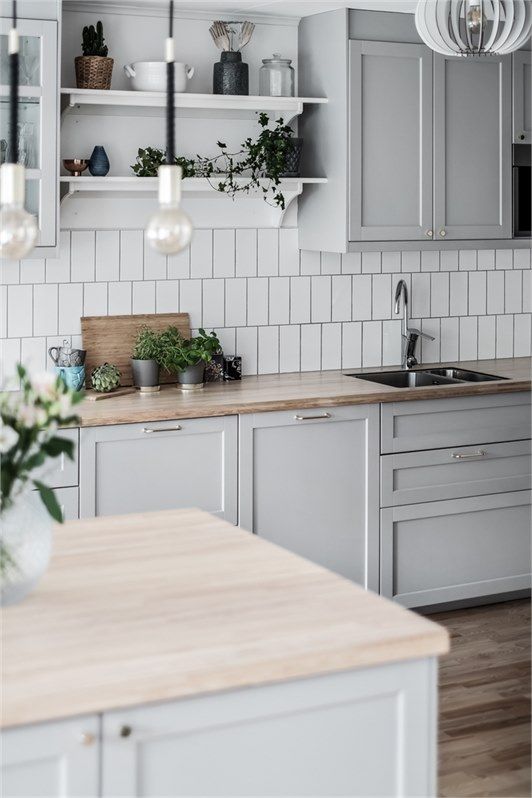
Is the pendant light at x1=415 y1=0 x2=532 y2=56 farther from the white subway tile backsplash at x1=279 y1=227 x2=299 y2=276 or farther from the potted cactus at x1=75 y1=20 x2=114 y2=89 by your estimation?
the white subway tile backsplash at x1=279 y1=227 x2=299 y2=276

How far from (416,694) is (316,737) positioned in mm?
196

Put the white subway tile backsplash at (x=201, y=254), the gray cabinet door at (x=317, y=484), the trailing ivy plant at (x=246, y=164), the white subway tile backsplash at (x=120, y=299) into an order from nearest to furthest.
A: the gray cabinet door at (x=317, y=484), the trailing ivy plant at (x=246, y=164), the white subway tile backsplash at (x=120, y=299), the white subway tile backsplash at (x=201, y=254)

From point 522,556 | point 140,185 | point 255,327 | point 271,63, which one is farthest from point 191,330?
point 522,556

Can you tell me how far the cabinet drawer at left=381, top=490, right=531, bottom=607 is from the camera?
182 inches

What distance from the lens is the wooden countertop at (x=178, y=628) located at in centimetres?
172

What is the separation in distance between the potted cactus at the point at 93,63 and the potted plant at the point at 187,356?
3.34 ft

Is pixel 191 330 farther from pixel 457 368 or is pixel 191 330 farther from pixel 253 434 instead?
pixel 457 368

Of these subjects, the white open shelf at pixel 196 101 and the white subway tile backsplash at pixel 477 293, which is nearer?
the white open shelf at pixel 196 101

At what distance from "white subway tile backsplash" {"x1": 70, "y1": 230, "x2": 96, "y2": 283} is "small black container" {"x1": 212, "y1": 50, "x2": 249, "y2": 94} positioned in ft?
2.65

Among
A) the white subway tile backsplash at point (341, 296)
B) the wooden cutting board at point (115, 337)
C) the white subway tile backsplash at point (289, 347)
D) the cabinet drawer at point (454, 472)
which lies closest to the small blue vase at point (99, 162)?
the wooden cutting board at point (115, 337)

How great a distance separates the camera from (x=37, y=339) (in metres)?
4.52

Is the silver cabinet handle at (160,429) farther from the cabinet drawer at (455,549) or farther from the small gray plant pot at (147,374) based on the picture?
the cabinet drawer at (455,549)

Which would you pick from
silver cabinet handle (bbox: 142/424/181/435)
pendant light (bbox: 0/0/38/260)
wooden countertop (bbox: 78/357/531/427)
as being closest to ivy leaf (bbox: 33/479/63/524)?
pendant light (bbox: 0/0/38/260)

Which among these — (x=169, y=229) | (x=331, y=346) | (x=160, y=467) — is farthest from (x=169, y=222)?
(x=331, y=346)
